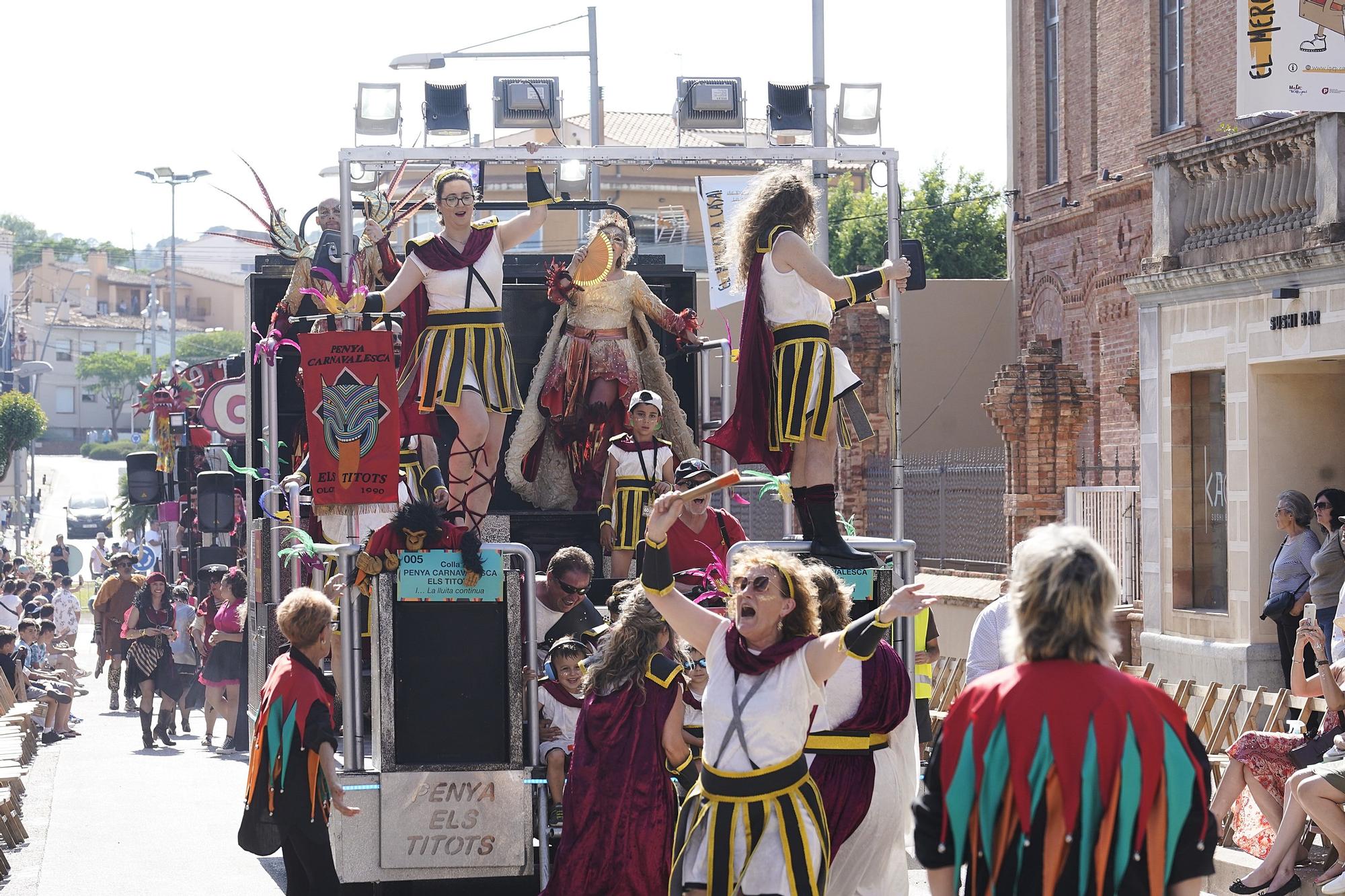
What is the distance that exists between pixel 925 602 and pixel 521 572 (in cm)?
326

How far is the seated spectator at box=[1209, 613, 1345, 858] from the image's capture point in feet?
28.6

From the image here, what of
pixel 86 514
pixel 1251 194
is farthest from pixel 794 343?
pixel 86 514

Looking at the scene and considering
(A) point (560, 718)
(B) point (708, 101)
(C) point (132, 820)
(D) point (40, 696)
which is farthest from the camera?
(D) point (40, 696)

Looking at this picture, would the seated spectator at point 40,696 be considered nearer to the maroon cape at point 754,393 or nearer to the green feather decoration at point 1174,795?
the maroon cape at point 754,393

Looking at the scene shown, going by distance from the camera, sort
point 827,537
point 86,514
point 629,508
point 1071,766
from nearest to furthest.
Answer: point 1071,766 < point 827,537 < point 629,508 < point 86,514

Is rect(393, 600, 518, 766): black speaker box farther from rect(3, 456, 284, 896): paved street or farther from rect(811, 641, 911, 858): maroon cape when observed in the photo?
rect(3, 456, 284, 896): paved street

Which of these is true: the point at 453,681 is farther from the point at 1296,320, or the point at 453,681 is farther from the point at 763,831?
the point at 1296,320

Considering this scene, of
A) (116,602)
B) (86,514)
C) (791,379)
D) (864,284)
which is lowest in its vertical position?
(86,514)

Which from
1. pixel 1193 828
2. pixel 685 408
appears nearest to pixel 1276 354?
pixel 685 408

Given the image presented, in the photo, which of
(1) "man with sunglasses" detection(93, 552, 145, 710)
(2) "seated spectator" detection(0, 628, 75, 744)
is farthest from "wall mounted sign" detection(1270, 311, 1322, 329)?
(1) "man with sunglasses" detection(93, 552, 145, 710)

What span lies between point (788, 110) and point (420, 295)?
10.0 ft

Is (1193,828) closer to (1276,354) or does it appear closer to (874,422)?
(1276,354)

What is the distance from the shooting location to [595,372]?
37.6ft

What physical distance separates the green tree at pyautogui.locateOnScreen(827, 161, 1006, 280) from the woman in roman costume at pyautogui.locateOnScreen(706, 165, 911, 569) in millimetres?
34845
